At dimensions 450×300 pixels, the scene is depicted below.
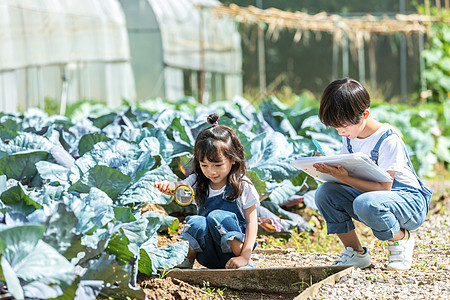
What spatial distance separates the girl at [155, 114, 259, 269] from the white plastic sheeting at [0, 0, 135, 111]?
5980 mm

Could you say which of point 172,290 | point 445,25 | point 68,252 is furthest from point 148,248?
point 445,25

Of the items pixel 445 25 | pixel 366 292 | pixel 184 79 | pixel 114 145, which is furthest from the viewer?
pixel 184 79

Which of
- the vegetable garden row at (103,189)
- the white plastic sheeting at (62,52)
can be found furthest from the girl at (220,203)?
the white plastic sheeting at (62,52)

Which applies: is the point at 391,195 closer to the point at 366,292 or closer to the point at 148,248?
the point at 366,292

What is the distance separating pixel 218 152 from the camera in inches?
97.0

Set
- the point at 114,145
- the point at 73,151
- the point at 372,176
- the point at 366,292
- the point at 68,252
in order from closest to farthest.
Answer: the point at 68,252 → the point at 366,292 → the point at 372,176 → the point at 114,145 → the point at 73,151

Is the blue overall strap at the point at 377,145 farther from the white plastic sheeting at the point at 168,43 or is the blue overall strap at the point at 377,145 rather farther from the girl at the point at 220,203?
the white plastic sheeting at the point at 168,43

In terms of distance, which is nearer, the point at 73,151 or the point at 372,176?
the point at 372,176

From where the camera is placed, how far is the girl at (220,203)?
248 cm

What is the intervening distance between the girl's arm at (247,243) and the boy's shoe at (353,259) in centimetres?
39

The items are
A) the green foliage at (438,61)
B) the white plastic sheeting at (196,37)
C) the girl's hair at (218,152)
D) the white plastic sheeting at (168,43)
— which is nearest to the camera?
the girl's hair at (218,152)

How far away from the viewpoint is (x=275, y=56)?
1833 centimetres

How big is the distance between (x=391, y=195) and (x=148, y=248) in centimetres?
100

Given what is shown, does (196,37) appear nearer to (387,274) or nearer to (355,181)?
(355,181)
